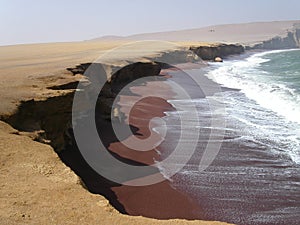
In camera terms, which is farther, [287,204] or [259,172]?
[259,172]

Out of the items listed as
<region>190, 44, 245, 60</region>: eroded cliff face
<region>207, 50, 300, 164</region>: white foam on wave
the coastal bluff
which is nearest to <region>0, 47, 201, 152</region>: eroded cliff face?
the coastal bluff

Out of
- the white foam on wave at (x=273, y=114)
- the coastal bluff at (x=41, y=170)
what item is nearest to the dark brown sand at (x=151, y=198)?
the coastal bluff at (x=41, y=170)

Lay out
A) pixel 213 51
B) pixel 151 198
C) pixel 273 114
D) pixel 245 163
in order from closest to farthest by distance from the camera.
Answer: pixel 151 198, pixel 245 163, pixel 273 114, pixel 213 51

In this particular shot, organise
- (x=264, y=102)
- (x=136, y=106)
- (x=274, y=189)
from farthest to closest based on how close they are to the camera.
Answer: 1. (x=264, y=102)
2. (x=136, y=106)
3. (x=274, y=189)

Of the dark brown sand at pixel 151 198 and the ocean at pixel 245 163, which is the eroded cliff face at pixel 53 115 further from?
the ocean at pixel 245 163

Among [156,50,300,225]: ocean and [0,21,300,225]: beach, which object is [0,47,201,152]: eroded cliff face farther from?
[156,50,300,225]: ocean

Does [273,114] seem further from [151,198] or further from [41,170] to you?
[41,170]

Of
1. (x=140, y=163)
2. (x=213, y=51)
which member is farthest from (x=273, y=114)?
(x=213, y=51)

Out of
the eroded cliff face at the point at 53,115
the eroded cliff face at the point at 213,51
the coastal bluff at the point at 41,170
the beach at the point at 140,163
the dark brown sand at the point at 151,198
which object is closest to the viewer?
the coastal bluff at the point at 41,170

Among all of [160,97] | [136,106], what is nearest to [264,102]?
[160,97]

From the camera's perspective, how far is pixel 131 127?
12891 millimetres

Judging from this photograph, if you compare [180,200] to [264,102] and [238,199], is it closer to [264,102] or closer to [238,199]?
[238,199]

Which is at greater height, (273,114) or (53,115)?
(53,115)

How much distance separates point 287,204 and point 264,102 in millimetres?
10637
